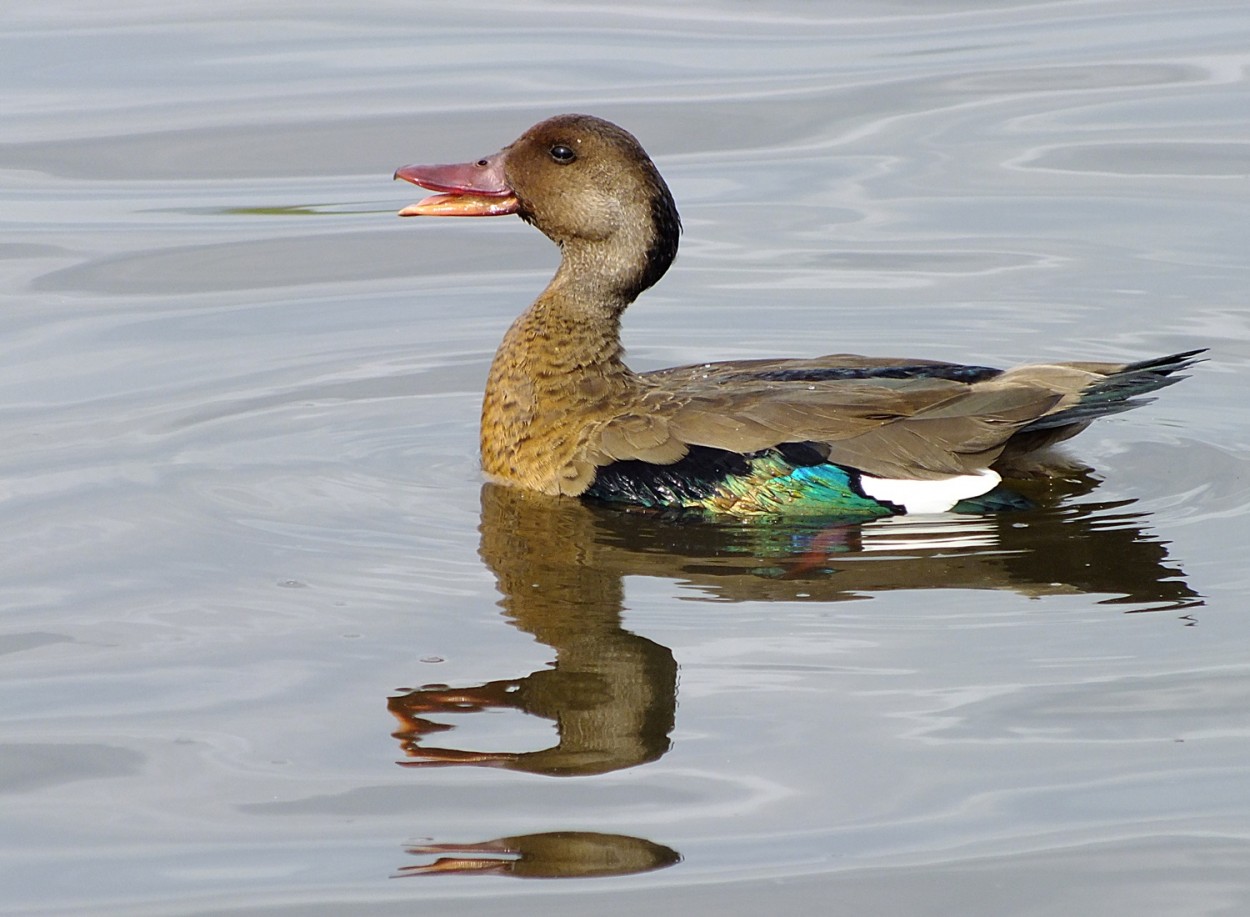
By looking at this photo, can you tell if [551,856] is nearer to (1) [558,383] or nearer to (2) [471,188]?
(1) [558,383]

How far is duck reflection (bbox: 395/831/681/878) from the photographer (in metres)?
5.44

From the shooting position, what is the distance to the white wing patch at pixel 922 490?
823 centimetres

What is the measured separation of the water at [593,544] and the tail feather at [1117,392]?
37 cm

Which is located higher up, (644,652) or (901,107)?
(901,107)

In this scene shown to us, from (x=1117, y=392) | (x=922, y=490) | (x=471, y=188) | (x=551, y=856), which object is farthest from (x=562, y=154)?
(x=551, y=856)

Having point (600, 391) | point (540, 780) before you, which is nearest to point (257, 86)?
point (600, 391)

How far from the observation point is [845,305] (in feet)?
37.6

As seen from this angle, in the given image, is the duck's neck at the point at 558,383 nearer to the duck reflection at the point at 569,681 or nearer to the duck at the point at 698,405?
the duck at the point at 698,405

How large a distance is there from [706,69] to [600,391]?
26.1 ft

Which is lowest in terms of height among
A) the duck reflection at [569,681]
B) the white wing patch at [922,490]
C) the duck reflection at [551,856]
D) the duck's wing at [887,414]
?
the duck reflection at [551,856]

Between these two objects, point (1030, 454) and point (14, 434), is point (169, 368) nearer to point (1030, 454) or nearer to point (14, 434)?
point (14, 434)

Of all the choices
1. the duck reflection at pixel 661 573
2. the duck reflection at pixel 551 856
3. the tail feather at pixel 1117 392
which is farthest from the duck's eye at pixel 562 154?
the duck reflection at pixel 551 856

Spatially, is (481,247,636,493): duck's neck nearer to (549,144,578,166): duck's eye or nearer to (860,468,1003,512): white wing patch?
(549,144,578,166): duck's eye

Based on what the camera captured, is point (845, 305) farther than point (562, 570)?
Yes
